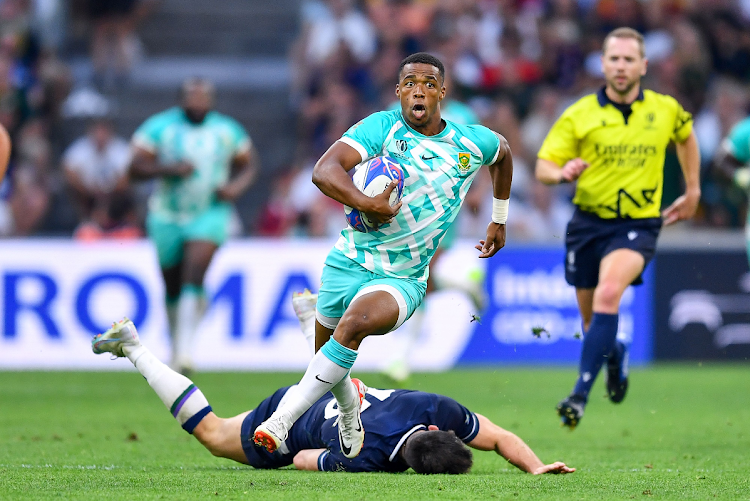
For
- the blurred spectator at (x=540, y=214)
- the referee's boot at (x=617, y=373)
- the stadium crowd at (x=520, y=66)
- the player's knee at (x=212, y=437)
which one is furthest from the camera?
the stadium crowd at (x=520, y=66)

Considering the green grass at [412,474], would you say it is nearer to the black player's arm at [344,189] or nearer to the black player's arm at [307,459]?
the black player's arm at [307,459]

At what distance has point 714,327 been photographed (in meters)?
14.1

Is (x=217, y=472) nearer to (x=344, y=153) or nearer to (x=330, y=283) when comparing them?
(x=330, y=283)

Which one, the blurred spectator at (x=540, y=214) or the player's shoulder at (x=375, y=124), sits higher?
the player's shoulder at (x=375, y=124)

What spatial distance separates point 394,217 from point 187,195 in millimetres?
6164

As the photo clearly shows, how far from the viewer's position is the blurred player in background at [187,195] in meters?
11.9

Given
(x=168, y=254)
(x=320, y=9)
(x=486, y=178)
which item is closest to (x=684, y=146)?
(x=168, y=254)

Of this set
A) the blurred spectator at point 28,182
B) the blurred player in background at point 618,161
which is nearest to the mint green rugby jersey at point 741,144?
the blurred player in background at point 618,161

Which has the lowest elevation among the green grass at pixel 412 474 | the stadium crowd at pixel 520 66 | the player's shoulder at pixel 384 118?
the green grass at pixel 412 474

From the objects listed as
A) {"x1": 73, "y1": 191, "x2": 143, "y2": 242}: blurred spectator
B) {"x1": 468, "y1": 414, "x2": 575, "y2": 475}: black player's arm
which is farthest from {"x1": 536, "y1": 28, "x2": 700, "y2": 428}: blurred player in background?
{"x1": 73, "y1": 191, "x2": 143, "y2": 242}: blurred spectator

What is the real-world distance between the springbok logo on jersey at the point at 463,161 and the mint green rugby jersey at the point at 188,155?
604 centimetres

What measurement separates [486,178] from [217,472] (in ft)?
30.8

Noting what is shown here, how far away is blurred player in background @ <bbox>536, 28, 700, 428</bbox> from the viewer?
828cm

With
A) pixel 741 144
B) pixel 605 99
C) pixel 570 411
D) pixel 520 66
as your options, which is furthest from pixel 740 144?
pixel 520 66
